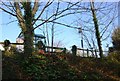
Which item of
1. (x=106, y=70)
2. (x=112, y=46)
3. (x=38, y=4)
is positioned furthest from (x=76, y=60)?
(x=112, y=46)

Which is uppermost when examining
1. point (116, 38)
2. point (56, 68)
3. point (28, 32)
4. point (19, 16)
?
point (19, 16)

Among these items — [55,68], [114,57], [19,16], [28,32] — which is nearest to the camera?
[55,68]

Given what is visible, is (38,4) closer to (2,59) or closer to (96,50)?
(2,59)

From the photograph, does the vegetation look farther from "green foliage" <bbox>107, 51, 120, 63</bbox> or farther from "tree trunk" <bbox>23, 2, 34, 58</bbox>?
"green foliage" <bbox>107, 51, 120, 63</bbox>

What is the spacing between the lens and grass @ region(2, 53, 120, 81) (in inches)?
500

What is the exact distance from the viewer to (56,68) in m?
13.7

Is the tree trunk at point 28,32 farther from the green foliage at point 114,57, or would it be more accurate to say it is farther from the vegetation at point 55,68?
the green foliage at point 114,57

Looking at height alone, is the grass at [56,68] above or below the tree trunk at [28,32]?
below

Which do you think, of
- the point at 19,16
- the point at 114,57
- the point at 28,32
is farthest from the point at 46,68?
the point at 114,57

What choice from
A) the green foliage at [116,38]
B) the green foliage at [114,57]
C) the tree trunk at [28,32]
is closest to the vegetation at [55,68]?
the tree trunk at [28,32]

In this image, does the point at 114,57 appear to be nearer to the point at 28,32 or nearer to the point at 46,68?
the point at 46,68

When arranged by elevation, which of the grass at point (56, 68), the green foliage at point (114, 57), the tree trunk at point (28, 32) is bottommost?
the grass at point (56, 68)

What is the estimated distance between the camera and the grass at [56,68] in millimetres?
12695

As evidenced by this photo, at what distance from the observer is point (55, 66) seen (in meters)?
13.9
